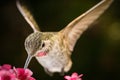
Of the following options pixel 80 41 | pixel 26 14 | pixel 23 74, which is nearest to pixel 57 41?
pixel 26 14

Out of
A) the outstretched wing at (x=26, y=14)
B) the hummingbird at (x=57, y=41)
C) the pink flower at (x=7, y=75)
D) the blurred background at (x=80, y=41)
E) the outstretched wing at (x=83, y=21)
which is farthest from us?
the blurred background at (x=80, y=41)

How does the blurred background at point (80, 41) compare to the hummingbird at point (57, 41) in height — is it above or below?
above

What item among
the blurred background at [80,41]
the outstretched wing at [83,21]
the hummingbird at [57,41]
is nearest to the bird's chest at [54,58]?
the hummingbird at [57,41]

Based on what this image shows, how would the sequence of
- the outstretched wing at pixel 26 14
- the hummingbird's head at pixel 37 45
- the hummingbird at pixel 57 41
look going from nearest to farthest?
the hummingbird's head at pixel 37 45, the hummingbird at pixel 57 41, the outstretched wing at pixel 26 14

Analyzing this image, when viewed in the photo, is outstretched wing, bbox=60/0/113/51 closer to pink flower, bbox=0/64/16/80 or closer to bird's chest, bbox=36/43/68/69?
bird's chest, bbox=36/43/68/69

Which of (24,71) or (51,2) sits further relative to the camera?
(51,2)

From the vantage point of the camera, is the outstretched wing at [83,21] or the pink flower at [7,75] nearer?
the pink flower at [7,75]

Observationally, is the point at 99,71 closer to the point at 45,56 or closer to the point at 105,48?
the point at 105,48

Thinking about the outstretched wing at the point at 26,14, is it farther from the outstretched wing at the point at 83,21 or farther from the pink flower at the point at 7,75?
the pink flower at the point at 7,75

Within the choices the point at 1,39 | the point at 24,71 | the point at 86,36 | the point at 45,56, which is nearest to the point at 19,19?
the point at 1,39
